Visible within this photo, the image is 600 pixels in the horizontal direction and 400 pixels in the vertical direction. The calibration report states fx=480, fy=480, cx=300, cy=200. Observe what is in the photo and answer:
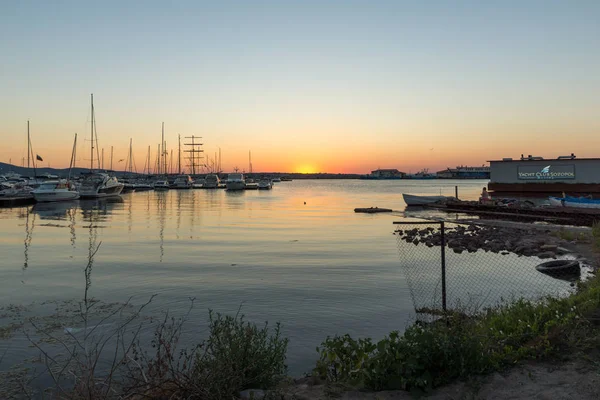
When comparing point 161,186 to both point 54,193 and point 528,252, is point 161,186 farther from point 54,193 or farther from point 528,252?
point 528,252

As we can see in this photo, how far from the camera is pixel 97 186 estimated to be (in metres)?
68.6

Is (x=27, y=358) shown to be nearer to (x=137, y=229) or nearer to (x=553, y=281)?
(x=553, y=281)

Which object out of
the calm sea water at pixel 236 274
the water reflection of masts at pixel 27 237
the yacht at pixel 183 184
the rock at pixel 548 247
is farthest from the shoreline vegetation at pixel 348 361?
the yacht at pixel 183 184

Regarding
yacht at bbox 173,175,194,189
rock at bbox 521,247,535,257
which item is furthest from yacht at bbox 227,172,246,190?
rock at bbox 521,247,535,257

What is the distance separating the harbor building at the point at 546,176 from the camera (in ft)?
199

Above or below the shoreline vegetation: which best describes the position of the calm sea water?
below

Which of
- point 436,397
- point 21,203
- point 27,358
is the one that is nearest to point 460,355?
point 436,397

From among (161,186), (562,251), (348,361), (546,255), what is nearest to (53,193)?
(161,186)

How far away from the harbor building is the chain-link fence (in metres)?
40.6

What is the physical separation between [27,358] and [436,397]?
714 cm

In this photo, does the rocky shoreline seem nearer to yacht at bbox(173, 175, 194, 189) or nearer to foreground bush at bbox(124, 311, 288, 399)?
foreground bush at bbox(124, 311, 288, 399)

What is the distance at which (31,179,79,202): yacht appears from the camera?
194 feet

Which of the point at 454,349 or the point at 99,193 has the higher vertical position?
the point at 99,193

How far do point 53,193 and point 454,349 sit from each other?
62876mm
